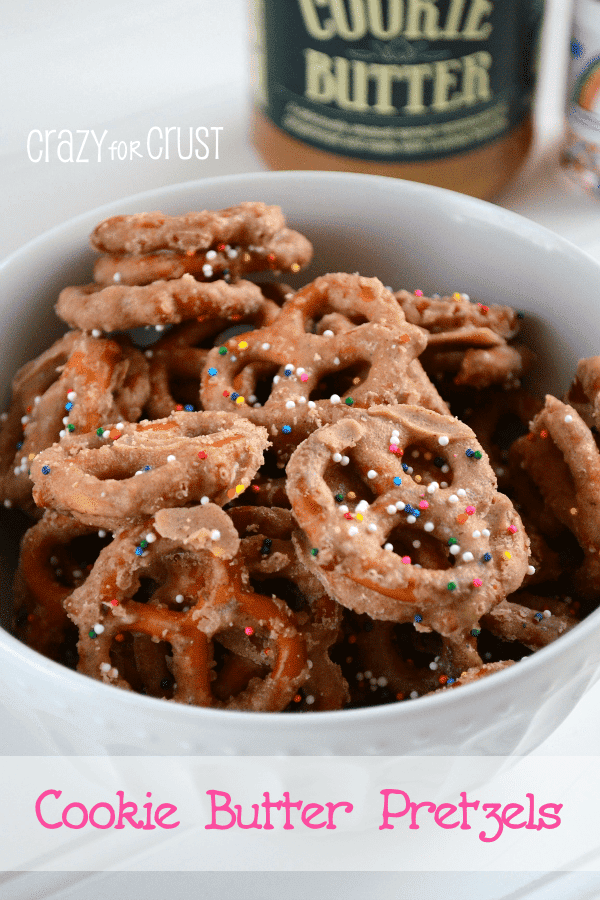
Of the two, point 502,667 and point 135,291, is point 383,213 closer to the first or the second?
point 135,291

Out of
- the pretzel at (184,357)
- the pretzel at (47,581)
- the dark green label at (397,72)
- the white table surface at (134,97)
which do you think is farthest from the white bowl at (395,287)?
the white table surface at (134,97)

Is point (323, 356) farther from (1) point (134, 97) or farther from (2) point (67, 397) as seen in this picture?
(1) point (134, 97)

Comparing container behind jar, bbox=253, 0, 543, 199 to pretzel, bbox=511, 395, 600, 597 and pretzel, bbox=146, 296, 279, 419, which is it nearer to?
pretzel, bbox=146, 296, 279, 419

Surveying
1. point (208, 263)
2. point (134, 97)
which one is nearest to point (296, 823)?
point (208, 263)

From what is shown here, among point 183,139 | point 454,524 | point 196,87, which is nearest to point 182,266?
point 454,524

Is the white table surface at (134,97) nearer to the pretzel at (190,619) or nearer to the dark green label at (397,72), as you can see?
the dark green label at (397,72)
